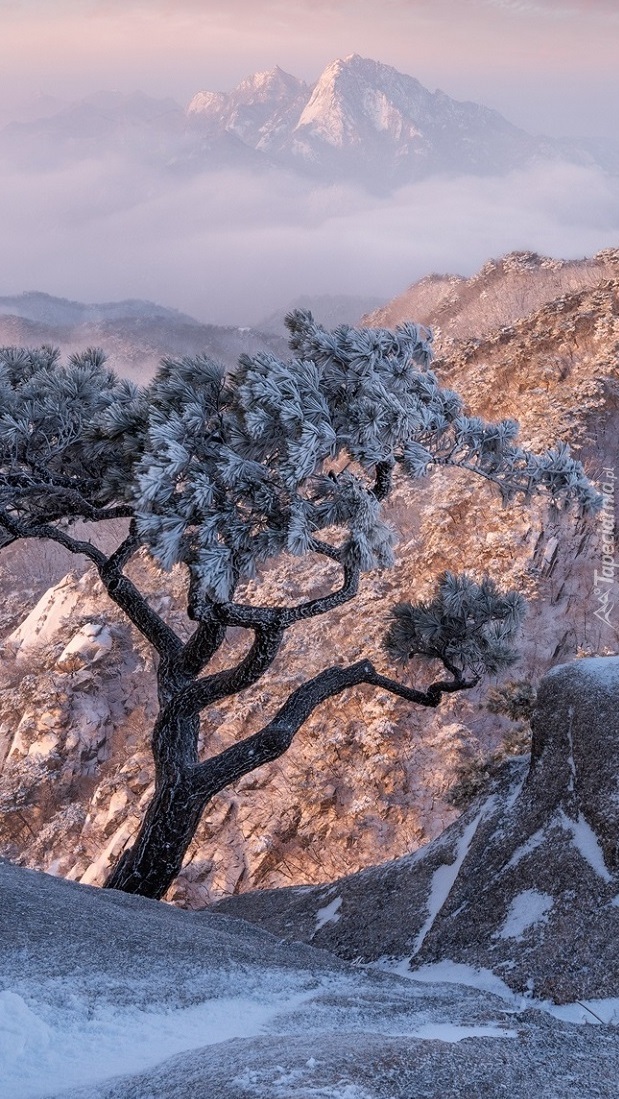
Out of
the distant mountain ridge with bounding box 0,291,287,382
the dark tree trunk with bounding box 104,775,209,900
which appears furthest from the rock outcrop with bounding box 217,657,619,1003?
the distant mountain ridge with bounding box 0,291,287,382

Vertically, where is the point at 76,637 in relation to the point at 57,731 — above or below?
above

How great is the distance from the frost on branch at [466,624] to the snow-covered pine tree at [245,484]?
0.02m

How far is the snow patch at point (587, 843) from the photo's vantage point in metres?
7.90

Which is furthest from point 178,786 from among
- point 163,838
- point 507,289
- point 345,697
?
point 507,289

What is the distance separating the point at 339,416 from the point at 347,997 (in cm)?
517

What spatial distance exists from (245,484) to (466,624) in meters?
3.82

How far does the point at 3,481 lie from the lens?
10.2 m

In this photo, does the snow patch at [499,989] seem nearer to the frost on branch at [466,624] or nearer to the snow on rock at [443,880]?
the snow on rock at [443,880]

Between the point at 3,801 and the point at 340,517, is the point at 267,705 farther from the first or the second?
the point at 340,517

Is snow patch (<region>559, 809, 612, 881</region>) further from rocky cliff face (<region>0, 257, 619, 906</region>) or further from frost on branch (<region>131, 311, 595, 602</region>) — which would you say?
rocky cliff face (<region>0, 257, 619, 906</region>)

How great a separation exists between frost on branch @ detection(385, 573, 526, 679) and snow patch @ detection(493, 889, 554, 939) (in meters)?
3.41

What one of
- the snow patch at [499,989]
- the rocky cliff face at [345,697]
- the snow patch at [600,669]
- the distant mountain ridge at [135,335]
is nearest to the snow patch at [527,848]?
the snow patch at [499,989]

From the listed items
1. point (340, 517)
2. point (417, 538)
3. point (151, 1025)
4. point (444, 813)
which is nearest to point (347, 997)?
point (151, 1025)

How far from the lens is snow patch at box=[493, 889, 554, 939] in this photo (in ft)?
25.7
